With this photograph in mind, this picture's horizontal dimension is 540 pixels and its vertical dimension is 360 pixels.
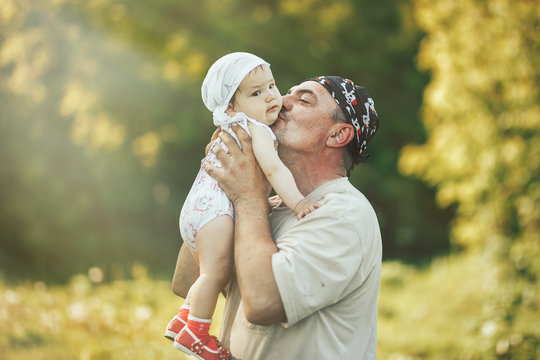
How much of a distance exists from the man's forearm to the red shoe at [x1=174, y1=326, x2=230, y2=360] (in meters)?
0.28

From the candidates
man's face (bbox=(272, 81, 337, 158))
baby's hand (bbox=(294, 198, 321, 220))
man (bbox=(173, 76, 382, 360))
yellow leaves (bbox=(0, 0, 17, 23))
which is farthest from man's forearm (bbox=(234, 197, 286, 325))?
yellow leaves (bbox=(0, 0, 17, 23))

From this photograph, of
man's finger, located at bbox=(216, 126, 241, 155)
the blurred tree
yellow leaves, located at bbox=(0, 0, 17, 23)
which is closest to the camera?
man's finger, located at bbox=(216, 126, 241, 155)

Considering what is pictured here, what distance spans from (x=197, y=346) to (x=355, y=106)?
1.19 m

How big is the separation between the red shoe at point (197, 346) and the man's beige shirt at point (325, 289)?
0.08 metres

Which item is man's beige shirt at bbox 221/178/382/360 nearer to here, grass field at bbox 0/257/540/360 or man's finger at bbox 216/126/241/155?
man's finger at bbox 216/126/241/155

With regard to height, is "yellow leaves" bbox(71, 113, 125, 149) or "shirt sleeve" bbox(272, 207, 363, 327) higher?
"yellow leaves" bbox(71, 113, 125, 149)

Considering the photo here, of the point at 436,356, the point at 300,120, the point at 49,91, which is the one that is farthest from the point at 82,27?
the point at 300,120

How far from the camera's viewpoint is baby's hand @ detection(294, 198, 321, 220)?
7.25 ft

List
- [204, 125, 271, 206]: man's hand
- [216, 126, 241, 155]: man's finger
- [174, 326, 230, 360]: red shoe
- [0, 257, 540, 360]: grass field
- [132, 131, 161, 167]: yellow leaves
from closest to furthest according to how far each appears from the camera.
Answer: [174, 326, 230, 360]: red shoe, [204, 125, 271, 206]: man's hand, [216, 126, 241, 155]: man's finger, [0, 257, 540, 360]: grass field, [132, 131, 161, 167]: yellow leaves

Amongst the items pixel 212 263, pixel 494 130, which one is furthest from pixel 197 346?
pixel 494 130

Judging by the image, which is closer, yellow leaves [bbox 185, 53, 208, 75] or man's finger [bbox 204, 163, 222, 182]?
man's finger [bbox 204, 163, 222, 182]

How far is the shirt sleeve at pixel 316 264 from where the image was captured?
78.6 inches

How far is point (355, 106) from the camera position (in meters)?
2.58

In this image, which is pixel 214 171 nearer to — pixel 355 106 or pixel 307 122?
pixel 307 122
